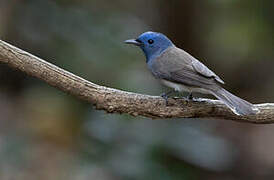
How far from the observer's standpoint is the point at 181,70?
4969 millimetres

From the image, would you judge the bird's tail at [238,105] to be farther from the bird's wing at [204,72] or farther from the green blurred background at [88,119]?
the green blurred background at [88,119]

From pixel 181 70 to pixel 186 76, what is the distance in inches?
3.7

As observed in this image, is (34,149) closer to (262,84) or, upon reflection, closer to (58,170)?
(58,170)

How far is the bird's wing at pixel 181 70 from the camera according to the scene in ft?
15.8

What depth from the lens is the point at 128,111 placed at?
4406 millimetres

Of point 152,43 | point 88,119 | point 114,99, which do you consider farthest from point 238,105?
point 88,119

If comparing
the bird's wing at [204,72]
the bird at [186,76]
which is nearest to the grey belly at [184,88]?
the bird at [186,76]

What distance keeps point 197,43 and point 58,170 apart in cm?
347

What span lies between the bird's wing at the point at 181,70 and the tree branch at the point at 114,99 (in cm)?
24

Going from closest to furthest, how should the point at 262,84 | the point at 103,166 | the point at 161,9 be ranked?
the point at 103,166
the point at 161,9
the point at 262,84

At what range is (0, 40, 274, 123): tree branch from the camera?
4.09 m

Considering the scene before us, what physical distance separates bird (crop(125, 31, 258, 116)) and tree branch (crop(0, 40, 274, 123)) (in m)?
0.10

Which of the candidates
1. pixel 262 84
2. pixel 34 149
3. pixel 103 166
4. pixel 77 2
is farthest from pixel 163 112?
pixel 262 84

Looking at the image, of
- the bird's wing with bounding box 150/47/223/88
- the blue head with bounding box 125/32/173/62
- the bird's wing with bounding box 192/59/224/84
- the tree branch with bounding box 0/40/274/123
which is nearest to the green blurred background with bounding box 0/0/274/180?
the blue head with bounding box 125/32/173/62
